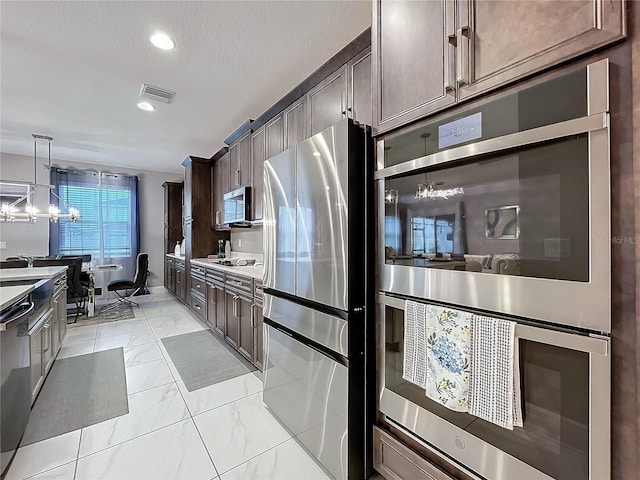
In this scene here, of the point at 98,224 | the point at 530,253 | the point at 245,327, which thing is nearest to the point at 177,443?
the point at 245,327

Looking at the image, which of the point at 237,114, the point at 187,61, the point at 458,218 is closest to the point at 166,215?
the point at 237,114

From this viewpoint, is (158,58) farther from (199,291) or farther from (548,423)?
(548,423)

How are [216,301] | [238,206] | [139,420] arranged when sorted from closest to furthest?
[139,420] < [216,301] < [238,206]

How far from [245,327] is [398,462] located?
1918 millimetres

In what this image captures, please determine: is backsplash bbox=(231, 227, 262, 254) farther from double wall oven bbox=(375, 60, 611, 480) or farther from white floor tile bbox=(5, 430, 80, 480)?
double wall oven bbox=(375, 60, 611, 480)

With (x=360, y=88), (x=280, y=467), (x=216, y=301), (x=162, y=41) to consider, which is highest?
(x=162, y=41)

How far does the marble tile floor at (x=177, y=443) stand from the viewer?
154cm

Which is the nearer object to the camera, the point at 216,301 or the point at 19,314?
the point at 19,314

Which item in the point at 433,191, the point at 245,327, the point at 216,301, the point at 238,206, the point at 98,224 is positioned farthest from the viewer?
the point at 98,224

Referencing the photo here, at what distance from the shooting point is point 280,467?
5.17 ft

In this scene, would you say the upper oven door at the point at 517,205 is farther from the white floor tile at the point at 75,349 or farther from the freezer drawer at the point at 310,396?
the white floor tile at the point at 75,349

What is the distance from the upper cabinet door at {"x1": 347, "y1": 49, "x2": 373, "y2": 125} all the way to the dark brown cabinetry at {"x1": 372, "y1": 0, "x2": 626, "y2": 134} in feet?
1.58

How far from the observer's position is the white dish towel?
0.88 metres

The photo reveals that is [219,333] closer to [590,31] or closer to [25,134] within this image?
[590,31]
